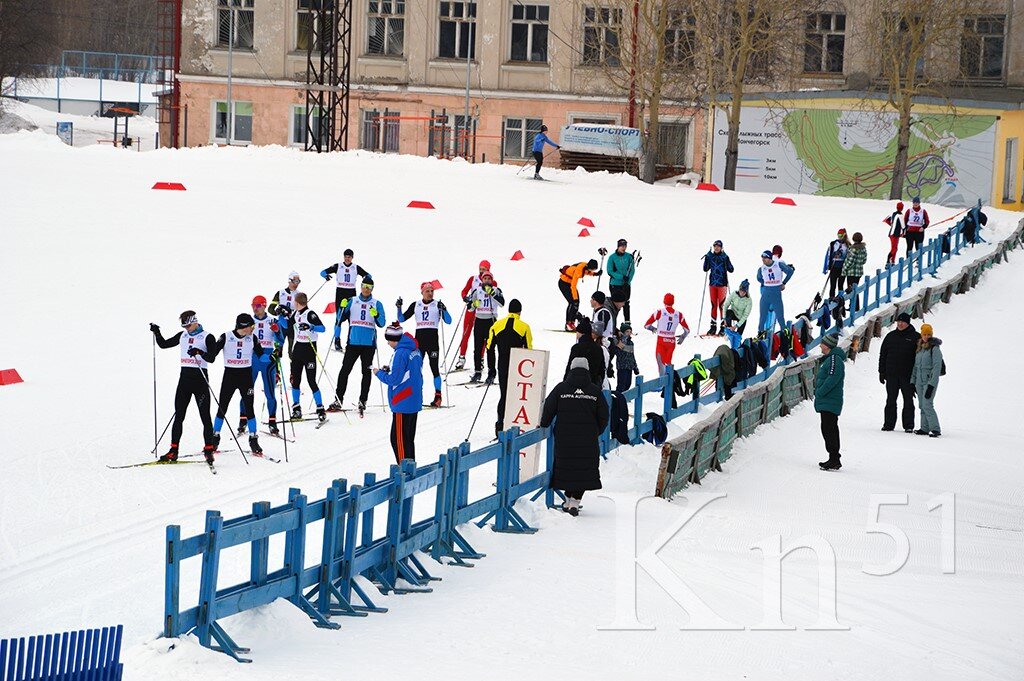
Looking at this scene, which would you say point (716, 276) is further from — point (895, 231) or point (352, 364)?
point (895, 231)

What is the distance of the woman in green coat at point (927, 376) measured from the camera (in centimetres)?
1723

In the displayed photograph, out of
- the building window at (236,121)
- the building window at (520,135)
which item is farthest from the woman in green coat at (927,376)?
the building window at (236,121)

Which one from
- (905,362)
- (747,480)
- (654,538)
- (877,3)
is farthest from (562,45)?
(654,538)

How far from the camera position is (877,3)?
4428 cm

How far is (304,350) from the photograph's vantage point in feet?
52.2

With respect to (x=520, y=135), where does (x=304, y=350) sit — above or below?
below

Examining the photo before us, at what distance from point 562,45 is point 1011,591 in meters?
41.4

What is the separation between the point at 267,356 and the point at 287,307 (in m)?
1.67

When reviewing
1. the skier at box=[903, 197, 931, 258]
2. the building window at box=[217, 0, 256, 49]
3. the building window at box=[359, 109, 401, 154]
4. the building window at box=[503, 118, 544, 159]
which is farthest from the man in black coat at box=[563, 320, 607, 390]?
the building window at box=[217, 0, 256, 49]

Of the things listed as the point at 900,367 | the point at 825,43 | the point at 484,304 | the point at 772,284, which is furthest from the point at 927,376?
the point at 825,43

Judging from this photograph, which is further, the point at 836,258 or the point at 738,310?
the point at 836,258

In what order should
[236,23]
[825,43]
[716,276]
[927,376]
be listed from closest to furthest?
[927,376], [716,276], [825,43], [236,23]

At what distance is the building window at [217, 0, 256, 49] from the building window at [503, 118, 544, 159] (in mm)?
9734

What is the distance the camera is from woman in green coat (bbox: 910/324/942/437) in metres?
17.2
